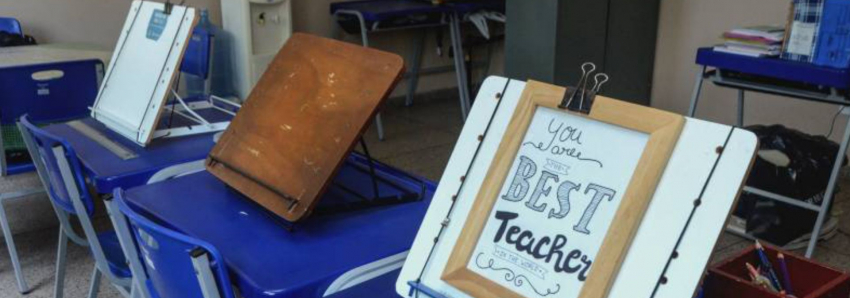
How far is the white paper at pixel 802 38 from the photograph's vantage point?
2725 millimetres

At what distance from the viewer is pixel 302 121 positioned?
4.79 feet

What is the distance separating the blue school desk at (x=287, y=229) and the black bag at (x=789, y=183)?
1939 millimetres

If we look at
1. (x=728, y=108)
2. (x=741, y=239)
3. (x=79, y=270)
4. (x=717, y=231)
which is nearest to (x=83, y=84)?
(x=79, y=270)

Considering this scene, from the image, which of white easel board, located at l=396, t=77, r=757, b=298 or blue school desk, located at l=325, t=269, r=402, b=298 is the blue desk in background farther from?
→ white easel board, located at l=396, t=77, r=757, b=298

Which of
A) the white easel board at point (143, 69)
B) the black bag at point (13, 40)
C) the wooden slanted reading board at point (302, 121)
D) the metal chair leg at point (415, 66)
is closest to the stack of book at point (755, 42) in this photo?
the wooden slanted reading board at point (302, 121)

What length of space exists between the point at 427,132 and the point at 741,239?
215cm

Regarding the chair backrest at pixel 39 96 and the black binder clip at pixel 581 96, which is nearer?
the black binder clip at pixel 581 96

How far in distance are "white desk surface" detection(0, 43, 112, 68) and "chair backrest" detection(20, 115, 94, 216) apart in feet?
2.22

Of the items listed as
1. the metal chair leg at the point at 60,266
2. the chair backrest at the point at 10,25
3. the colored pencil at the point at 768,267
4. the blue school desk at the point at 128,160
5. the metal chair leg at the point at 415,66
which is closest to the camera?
the colored pencil at the point at 768,267

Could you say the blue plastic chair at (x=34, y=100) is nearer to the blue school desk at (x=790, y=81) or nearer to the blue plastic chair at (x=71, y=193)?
the blue plastic chair at (x=71, y=193)

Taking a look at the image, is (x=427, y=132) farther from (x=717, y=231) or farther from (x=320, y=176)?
(x=717, y=231)

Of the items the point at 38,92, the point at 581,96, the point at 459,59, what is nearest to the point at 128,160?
the point at 38,92

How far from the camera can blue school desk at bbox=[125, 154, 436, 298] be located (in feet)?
4.00

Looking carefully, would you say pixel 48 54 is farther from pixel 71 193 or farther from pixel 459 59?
pixel 459 59
